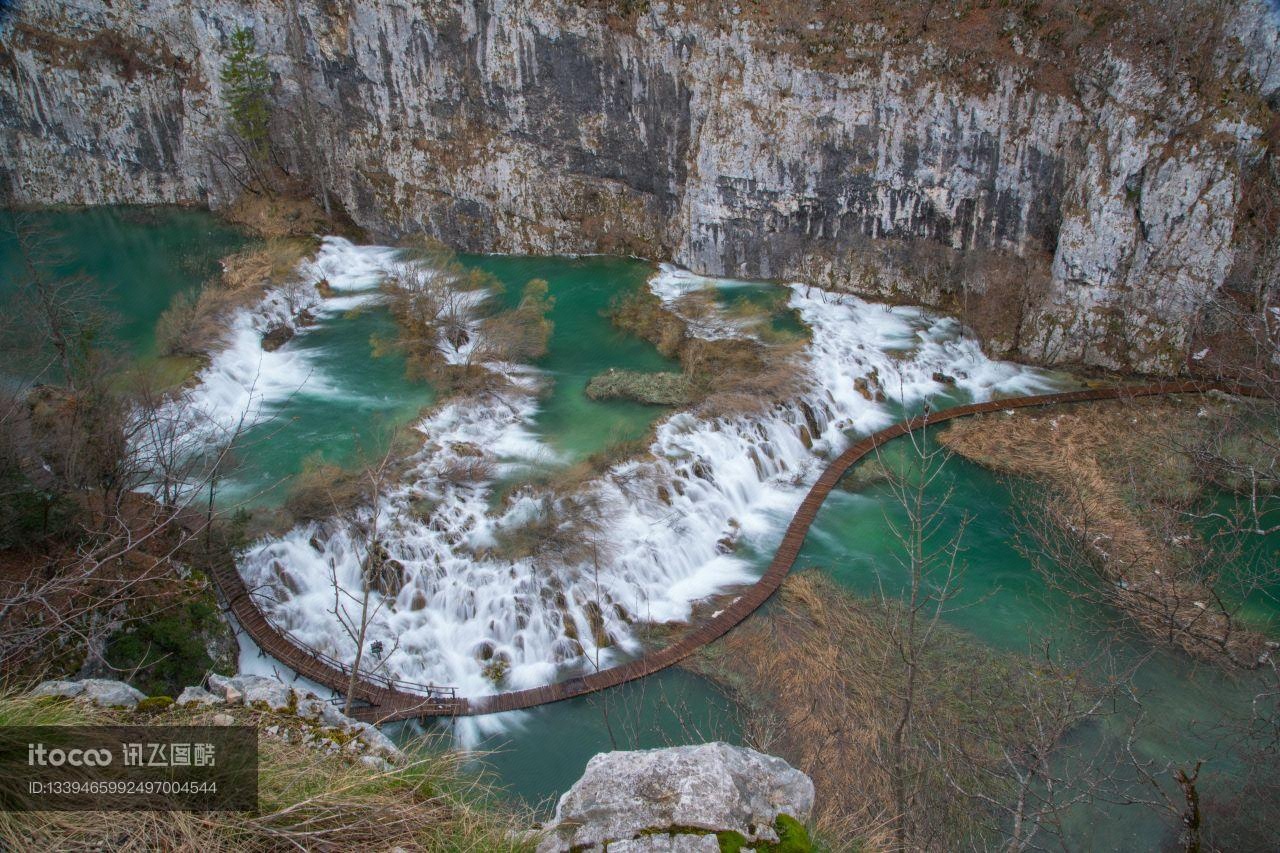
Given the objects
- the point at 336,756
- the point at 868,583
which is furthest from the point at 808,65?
the point at 336,756

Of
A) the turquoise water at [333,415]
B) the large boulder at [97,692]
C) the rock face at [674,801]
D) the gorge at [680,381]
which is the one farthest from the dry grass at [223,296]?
the rock face at [674,801]

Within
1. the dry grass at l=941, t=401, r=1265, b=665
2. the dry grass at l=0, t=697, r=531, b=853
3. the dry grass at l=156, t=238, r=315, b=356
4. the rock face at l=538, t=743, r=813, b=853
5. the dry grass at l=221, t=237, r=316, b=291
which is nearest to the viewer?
the dry grass at l=0, t=697, r=531, b=853

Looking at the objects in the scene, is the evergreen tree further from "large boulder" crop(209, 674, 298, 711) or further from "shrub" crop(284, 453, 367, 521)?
"large boulder" crop(209, 674, 298, 711)

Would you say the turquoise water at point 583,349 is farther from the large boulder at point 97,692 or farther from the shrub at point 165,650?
the large boulder at point 97,692

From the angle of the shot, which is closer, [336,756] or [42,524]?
[336,756]

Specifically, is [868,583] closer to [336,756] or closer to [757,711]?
[757,711]

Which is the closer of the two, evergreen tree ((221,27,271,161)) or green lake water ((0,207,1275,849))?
green lake water ((0,207,1275,849))

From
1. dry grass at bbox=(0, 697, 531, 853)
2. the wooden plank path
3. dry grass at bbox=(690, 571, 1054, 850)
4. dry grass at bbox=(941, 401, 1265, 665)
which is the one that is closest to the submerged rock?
the wooden plank path
